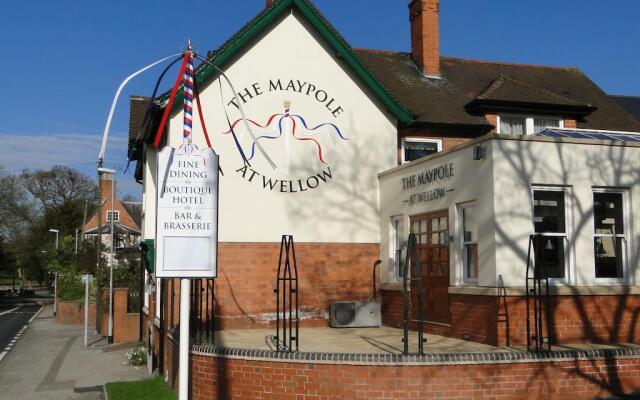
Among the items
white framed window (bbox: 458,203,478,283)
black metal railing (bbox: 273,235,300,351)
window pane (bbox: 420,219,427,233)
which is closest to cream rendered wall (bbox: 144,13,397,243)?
black metal railing (bbox: 273,235,300,351)

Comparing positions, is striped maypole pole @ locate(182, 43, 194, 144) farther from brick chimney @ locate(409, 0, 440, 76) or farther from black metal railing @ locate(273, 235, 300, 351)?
brick chimney @ locate(409, 0, 440, 76)

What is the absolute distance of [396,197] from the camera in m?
15.2

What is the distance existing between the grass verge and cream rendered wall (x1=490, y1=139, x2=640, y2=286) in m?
6.61

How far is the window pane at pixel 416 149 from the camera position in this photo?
1689cm

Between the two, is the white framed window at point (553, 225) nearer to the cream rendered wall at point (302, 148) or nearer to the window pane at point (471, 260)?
the window pane at point (471, 260)

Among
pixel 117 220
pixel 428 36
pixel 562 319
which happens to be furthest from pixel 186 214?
pixel 117 220

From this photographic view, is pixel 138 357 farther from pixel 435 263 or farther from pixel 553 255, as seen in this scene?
pixel 553 255

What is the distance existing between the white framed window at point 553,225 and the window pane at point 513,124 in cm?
605

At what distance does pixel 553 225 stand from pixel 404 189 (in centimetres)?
379

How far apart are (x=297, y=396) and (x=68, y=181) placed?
70823 millimetres

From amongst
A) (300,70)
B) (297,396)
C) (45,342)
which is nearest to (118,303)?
(45,342)

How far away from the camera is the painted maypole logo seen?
1530cm

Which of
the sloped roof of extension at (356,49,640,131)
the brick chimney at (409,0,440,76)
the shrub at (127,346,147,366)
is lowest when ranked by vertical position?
the shrub at (127,346,147,366)

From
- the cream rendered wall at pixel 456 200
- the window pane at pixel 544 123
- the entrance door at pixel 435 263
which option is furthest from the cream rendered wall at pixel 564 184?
the window pane at pixel 544 123
